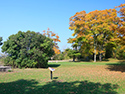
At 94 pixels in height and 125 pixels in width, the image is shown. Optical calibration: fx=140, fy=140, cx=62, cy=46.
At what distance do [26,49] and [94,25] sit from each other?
2054cm

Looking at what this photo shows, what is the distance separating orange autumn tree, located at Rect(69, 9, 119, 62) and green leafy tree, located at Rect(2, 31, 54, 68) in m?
16.3

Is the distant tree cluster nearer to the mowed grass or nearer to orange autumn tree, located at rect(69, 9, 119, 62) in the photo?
orange autumn tree, located at rect(69, 9, 119, 62)

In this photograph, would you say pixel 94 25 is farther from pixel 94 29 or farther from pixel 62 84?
pixel 62 84

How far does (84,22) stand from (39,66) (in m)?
18.5

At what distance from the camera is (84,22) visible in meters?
34.0

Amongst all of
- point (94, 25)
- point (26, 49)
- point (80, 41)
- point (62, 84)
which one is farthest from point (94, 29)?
point (62, 84)

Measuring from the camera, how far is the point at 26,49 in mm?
19062

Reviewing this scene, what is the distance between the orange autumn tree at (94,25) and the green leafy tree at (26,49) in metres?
16.3

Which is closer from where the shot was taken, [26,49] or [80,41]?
[26,49]

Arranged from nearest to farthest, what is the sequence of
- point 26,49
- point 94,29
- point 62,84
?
point 62,84, point 26,49, point 94,29

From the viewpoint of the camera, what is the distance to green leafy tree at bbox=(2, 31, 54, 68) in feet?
60.6

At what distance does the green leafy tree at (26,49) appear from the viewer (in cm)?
1848

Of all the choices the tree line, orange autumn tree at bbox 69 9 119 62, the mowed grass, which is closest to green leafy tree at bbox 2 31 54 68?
the tree line

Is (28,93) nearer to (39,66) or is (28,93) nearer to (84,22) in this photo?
(39,66)
